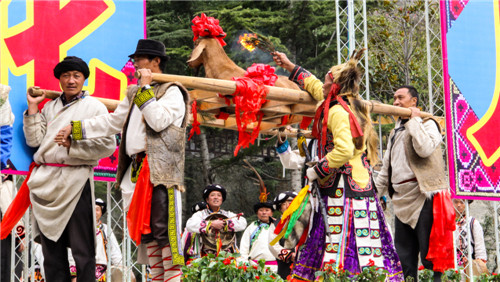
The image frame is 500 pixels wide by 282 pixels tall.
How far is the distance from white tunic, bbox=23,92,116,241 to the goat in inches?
55.7

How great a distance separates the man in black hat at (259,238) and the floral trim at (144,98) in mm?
4736

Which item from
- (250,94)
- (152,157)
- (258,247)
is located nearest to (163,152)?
(152,157)

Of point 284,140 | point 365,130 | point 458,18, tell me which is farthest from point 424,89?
point 365,130

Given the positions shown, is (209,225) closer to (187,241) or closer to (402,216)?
(187,241)

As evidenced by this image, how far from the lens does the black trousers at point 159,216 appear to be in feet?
15.2

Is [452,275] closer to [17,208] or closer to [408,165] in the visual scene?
[408,165]

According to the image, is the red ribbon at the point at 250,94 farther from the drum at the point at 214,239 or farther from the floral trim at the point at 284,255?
the floral trim at the point at 284,255

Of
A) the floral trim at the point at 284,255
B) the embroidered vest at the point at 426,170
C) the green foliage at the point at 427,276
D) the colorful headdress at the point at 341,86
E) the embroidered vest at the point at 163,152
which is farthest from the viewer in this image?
the floral trim at the point at 284,255

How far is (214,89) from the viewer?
5414 millimetres

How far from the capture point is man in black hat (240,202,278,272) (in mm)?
9248

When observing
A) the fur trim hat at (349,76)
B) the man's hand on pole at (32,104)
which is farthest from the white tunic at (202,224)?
the man's hand on pole at (32,104)

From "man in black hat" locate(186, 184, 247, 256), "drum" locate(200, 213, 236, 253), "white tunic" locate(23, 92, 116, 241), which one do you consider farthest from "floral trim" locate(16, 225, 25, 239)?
"white tunic" locate(23, 92, 116, 241)

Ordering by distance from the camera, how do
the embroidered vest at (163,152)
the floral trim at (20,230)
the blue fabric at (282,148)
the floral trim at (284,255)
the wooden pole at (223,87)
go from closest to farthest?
the embroidered vest at (163,152) → the wooden pole at (223,87) → the blue fabric at (282,148) → the floral trim at (20,230) → the floral trim at (284,255)

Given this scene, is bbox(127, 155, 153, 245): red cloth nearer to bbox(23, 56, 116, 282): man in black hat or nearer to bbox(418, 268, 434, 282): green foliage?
bbox(23, 56, 116, 282): man in black hat
